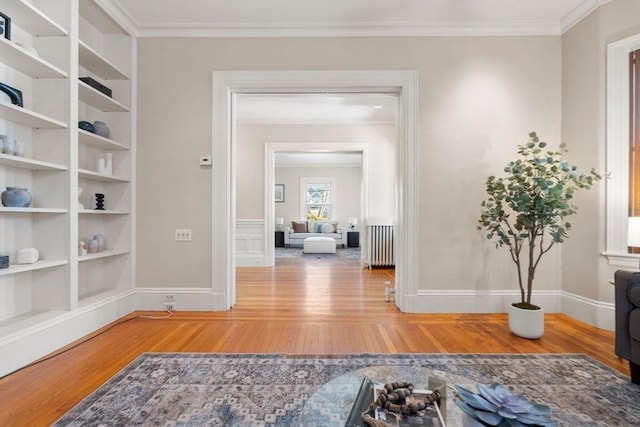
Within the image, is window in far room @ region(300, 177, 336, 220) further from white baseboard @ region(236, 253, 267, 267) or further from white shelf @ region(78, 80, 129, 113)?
white shelf @ region(78, 80, 129, 113)

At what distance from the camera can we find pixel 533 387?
5.43ft

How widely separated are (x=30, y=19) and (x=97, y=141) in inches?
35.9

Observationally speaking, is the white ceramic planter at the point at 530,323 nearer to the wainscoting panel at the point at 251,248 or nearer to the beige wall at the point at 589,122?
the beige wall at the point at 589,122

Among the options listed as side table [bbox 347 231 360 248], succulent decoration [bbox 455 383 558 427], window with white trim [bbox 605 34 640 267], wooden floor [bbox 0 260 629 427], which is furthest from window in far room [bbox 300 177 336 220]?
succulent decoration [bbox 455 383 558 427]

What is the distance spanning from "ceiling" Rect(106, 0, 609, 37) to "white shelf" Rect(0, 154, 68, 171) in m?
1.58

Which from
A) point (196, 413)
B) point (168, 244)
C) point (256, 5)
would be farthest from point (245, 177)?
point (196, 413)

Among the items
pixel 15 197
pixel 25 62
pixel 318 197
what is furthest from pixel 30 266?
pixel 318 197

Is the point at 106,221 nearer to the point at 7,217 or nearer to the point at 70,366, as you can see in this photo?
the point at 7,217

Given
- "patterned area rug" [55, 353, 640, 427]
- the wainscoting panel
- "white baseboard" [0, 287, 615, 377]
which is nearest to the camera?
"patterned area rug" [55, 353, 640, 427]

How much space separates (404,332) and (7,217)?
10.1ft

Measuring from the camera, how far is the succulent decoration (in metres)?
0.84

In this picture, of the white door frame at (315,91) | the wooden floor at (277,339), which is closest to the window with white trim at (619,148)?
the wooden floor at (277,339)

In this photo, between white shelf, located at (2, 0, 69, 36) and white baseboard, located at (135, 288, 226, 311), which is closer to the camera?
white shelf, located at (2, 0, 69, 36)

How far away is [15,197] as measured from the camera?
1920 millimetres
